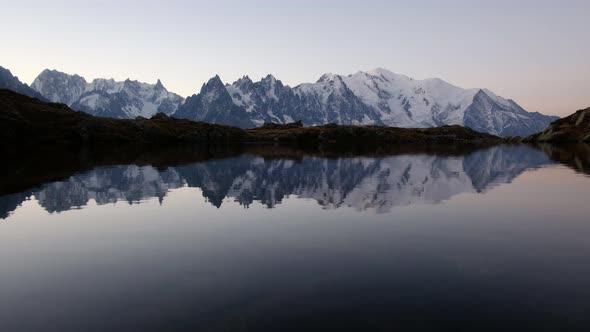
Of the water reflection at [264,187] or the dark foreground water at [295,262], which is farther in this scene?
the water reflection at [264,187]

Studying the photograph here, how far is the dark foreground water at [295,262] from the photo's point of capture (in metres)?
16.5

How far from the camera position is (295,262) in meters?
23.6

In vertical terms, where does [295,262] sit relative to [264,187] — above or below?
below

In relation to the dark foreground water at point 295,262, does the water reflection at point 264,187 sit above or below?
above

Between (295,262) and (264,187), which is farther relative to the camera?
(264,187)

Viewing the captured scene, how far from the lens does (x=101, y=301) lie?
18.1m

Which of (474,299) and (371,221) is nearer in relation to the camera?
→ (474,299)

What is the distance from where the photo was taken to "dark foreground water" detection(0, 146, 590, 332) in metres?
16.5

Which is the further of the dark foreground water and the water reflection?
the water reflection

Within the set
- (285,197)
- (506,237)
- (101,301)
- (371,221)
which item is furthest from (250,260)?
(285,197)

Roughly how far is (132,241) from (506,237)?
27.9 m

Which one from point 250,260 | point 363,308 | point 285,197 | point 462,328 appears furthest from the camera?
point 285,197

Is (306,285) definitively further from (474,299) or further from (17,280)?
(17,280)

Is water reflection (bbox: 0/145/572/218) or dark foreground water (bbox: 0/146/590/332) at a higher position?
water reflection (bbox: 0/145/572/218)
